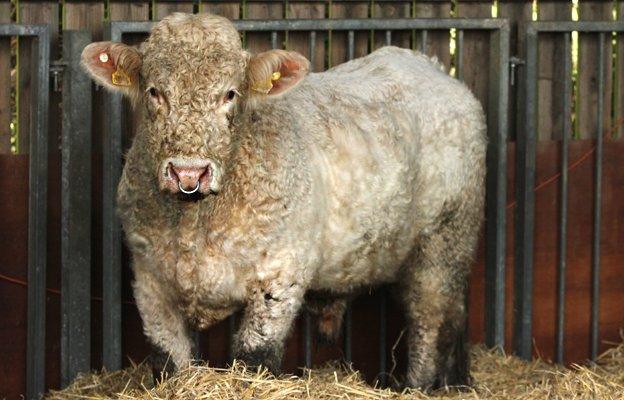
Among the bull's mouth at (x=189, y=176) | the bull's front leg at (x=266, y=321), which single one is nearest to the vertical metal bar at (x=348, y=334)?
the bull's front leg at (x=266, y=321)

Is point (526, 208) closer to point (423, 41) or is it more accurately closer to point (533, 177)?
point (533, 177)

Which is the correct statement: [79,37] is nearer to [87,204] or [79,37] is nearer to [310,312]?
[87,204]

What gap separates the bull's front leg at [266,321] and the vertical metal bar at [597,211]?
302cm

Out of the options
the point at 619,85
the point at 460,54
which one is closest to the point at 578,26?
the point at 619,85

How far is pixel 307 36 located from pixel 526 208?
67.4 inches

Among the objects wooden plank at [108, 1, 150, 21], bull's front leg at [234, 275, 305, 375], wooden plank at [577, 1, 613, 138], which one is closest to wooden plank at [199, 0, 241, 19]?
wooden plank at [108, 1, 150, 21]

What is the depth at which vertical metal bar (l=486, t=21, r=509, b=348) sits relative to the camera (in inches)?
380

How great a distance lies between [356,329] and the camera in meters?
9.84

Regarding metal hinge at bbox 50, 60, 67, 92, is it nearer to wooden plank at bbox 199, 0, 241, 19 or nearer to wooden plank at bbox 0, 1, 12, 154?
wooden plank at bbox 0, 1, 12, 154

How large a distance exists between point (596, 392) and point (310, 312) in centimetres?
177

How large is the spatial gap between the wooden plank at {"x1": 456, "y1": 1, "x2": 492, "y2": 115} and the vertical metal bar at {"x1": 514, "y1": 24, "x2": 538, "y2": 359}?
0.29 metres

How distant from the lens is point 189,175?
700 centimetres

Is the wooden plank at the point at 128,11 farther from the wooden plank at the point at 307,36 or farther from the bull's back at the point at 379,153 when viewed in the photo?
the bull's back at the point at 379,153

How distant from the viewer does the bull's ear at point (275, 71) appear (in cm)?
750
